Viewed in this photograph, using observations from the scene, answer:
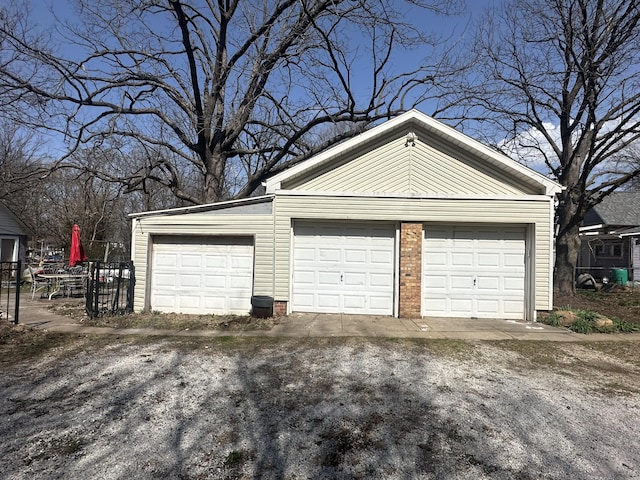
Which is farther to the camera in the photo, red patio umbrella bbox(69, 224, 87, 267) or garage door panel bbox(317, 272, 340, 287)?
red patio umbrella bbox(69, 224, 87, 267)

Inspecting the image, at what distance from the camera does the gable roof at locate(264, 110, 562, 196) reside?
9031mm

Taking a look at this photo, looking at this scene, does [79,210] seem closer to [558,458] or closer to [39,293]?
[39,293]

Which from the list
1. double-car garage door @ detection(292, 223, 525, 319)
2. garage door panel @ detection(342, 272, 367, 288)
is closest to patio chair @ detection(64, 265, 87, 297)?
double-car garage door @ detection(292, 223, 525, 319)

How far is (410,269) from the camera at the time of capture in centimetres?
930

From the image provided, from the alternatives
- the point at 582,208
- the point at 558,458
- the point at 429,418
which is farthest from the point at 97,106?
the point at 582,208

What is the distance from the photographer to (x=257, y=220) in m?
9.42

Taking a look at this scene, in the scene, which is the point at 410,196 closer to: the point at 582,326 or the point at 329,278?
the point at 329,278

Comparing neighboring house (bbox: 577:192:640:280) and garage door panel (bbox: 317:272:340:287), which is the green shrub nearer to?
garage door panel (bbox: 317:272:340:287)

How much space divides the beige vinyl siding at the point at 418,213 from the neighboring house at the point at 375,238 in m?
0.02

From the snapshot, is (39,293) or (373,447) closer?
(373,447)

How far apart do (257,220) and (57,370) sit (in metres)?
A: 5.05

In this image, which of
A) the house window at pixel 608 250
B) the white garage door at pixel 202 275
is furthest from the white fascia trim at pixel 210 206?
the house window at pixel 608 250

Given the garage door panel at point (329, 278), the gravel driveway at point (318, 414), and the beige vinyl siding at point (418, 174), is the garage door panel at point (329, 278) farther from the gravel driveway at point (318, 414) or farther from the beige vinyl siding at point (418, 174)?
the gravel driveway at point (318, 414)

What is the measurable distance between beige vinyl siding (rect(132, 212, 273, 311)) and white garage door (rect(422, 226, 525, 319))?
387 centimetres
